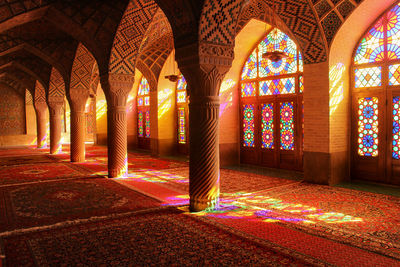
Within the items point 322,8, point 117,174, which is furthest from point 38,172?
point 322,8

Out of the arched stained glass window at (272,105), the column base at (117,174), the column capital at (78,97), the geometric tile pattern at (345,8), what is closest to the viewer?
the geometric tile pattern at (345,8)

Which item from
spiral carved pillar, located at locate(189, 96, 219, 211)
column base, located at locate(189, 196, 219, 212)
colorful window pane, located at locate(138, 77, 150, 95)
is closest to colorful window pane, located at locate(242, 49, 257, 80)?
spiral carved pillar, located at locate(189, 96, 219, 211)

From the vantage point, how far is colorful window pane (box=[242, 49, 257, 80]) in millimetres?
9688

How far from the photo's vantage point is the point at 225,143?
10.1m

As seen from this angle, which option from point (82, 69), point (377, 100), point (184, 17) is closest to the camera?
point (184, 17)

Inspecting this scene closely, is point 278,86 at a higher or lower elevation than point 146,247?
higher

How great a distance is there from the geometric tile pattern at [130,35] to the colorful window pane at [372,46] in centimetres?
454

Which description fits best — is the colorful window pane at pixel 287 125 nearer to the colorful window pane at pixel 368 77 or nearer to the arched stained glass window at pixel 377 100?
the arched stained glass window at pixel 377 100

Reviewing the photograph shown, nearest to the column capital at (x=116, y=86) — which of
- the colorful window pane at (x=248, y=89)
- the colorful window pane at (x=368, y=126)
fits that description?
the colorful window pane at (x=248, y=89)

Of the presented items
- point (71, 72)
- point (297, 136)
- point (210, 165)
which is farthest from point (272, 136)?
point (71, 72)

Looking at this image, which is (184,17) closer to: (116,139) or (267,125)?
(116,139)

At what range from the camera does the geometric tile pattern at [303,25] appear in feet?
22.6

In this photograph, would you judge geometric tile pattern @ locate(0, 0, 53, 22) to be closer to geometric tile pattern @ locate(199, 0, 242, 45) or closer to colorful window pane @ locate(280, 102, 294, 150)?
geometric tile pattern @ locate(199, 0, 242, 45)

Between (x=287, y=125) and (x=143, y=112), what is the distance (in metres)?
8.59
